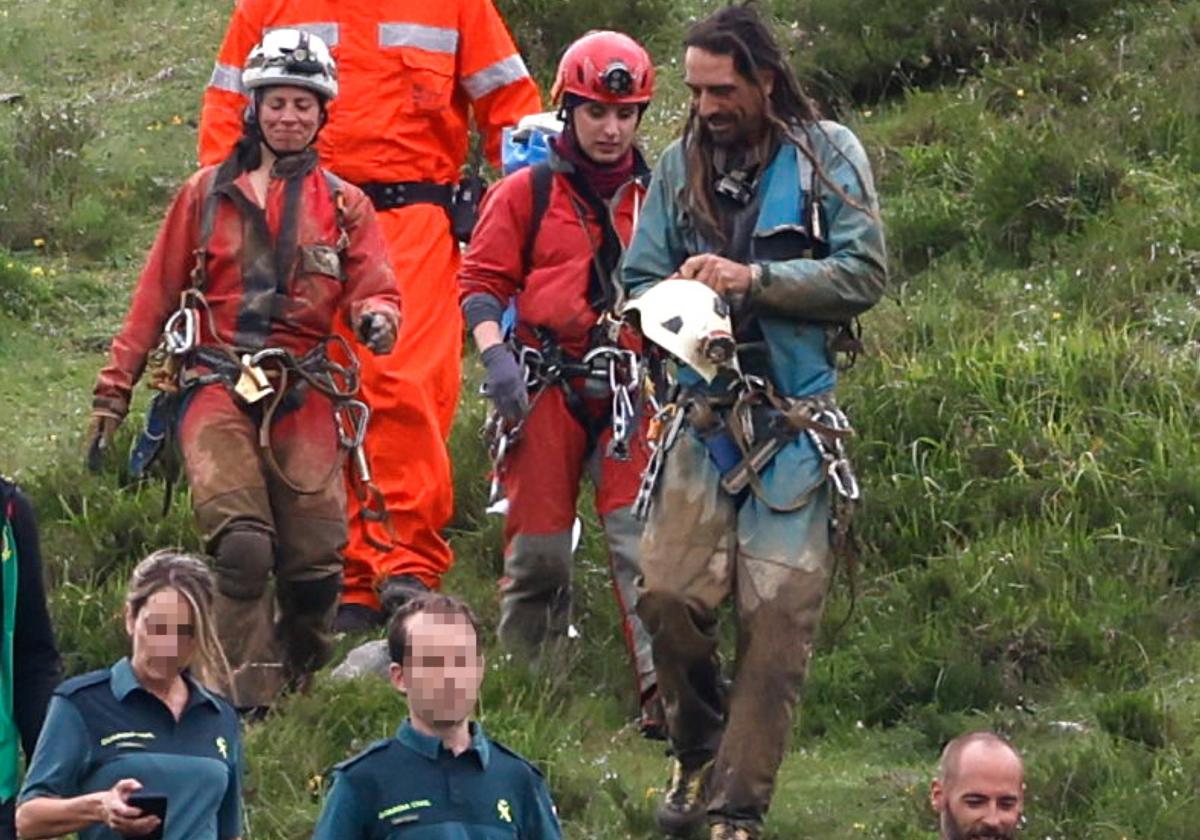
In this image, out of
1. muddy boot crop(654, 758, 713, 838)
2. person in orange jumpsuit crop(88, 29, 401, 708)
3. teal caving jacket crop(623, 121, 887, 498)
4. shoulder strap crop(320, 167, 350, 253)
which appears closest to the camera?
teal caving jacket crop(623, 121, 887, 498)

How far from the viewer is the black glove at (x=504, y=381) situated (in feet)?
28.5

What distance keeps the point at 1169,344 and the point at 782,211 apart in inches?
155

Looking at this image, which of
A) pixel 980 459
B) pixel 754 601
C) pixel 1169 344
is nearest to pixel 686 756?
pixel 754 601

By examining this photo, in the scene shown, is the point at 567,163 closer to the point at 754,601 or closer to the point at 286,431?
the point at 286,431

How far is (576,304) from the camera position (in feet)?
29.3

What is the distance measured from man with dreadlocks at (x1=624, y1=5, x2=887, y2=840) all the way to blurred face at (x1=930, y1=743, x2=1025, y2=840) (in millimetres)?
1148

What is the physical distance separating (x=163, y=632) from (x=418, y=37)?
13.8ft

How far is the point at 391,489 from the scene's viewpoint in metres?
9.92

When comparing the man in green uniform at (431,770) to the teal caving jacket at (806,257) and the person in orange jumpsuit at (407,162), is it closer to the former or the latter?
the teal caving jacket at (806,257)

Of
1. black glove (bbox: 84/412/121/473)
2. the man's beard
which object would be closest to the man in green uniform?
the man's beard

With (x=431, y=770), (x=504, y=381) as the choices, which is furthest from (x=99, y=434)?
(x=431, y=770)

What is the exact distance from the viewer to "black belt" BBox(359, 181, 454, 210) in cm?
1007

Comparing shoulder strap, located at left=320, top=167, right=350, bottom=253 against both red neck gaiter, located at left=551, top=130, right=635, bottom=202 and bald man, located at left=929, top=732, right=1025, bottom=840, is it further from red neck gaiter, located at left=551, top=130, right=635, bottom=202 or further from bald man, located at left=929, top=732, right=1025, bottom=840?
bald man, located at left=929, top=732, right=1025, bottom=840

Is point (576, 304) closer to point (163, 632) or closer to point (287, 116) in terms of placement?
point (287, 116)
